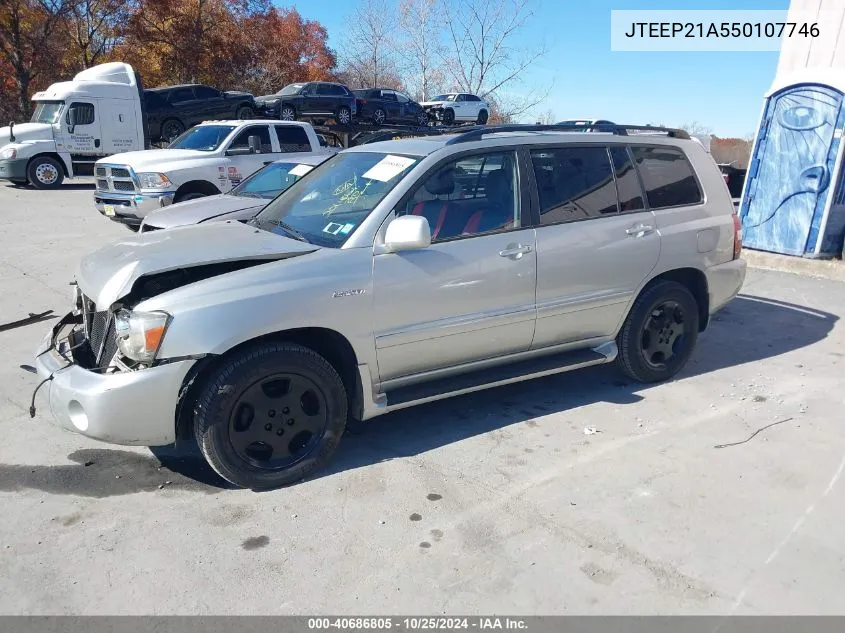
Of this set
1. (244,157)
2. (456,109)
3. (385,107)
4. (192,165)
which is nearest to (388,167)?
(192,165)

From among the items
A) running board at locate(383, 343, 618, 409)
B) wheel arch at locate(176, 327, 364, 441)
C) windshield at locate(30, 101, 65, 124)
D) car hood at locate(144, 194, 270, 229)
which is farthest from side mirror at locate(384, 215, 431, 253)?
windshield at locate(30, 101, 65, 124)

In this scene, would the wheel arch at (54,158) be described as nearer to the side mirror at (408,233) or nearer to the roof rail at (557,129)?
the roof rail at (557,129)

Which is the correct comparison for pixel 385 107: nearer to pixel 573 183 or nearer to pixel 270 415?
pixel 573 183

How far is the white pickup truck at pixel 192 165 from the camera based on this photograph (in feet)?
35.0

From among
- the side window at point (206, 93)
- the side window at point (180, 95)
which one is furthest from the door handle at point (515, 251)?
the side window at point (206, 93)

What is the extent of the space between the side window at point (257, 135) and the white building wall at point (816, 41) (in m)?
8.32

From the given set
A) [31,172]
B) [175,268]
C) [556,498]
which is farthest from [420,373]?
Answer: [31,172]

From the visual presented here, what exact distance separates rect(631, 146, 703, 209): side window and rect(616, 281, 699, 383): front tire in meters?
0.64

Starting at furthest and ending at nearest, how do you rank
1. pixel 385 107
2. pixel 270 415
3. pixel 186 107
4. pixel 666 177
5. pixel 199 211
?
pixel 385 107, pixel 186 107, pixel 199 211, pixel 666 177, pixel 270 415

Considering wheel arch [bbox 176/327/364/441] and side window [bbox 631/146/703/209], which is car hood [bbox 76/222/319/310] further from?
side window [bbox 631/146/703/209]

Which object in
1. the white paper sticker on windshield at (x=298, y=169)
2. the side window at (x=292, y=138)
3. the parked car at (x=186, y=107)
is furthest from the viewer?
the parked car at (x=186, y=107)

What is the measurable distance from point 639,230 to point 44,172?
1709 cm

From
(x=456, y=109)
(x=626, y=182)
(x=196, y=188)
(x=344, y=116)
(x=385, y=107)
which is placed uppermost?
(x=456, y=109)

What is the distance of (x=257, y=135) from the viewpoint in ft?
39.0
